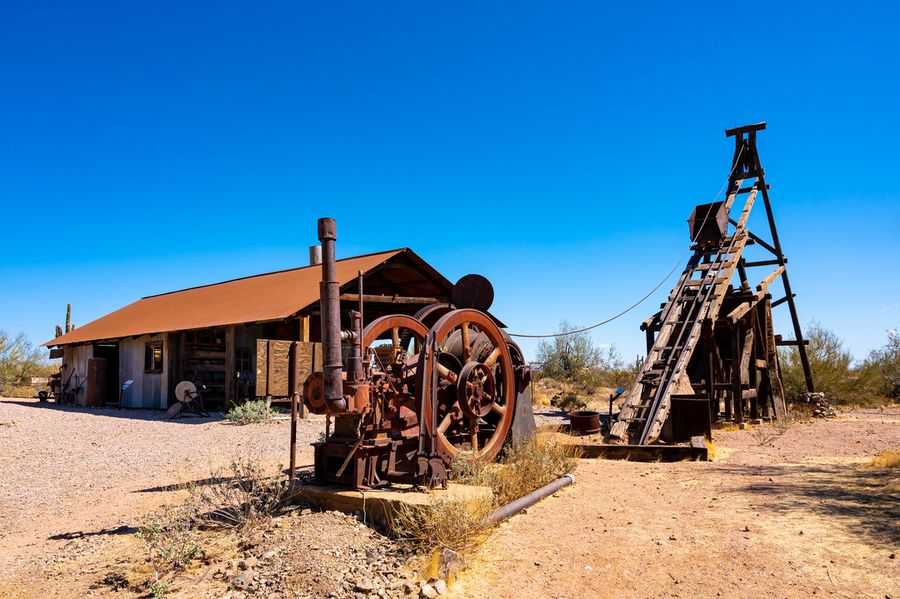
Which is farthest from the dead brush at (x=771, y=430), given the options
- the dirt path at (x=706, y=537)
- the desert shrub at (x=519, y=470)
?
the desert shrub at (x=519, y=470)

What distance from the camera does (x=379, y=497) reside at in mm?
5672

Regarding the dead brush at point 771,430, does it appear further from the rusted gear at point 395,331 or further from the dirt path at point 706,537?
the rusted gear at point 395,331

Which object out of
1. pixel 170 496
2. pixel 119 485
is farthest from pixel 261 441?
pixel 170 496

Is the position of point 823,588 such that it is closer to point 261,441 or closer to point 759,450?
point 759,450

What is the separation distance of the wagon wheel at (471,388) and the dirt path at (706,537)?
3.72 ft

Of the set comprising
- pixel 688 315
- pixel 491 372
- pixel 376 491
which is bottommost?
pixel 376 491

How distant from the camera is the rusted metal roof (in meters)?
17.3

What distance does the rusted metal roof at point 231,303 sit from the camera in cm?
1731

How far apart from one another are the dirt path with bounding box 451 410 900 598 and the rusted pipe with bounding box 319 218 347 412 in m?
1.81

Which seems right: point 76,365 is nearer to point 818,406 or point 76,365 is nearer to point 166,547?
point 166,547

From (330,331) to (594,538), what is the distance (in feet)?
9.49

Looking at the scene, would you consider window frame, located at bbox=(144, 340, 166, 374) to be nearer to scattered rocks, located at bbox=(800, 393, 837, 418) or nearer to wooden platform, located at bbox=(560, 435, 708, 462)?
wooden platform, located at bbox=(560, 435, 708, 462)

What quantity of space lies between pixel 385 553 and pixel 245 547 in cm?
112

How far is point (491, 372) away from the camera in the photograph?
7.70m
